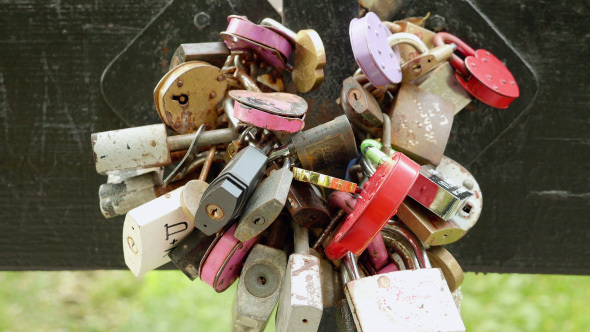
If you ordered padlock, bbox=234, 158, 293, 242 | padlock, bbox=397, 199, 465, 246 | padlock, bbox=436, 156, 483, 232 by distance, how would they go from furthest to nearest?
padlock, bbox=436, 156, 483, 232
padlock, bbox=397, 199, 465, 246
padlock, bbox=234, 158, 293, 242

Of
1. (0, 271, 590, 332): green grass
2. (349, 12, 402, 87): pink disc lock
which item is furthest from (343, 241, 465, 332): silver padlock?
(0, 271, 590, 332): green grass

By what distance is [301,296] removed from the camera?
1.85ft

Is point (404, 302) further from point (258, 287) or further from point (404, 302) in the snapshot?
point (258, 287)

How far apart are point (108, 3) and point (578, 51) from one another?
772 mm

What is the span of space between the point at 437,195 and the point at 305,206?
143 mm

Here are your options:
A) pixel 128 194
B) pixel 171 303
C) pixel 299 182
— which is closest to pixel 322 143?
pixel 299 182

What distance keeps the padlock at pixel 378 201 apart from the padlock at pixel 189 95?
231mm

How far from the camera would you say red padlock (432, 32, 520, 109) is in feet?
2.60

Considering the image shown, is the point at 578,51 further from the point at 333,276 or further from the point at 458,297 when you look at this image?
the point at 333,276

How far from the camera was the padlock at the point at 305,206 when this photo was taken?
0.64m

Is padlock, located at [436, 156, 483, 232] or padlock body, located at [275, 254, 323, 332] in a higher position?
padlock body, located at [275, 254, 323, 332]

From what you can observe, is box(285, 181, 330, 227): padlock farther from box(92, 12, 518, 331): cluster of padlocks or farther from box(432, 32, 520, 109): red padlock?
box(432, 32, 520, 109): red padlock

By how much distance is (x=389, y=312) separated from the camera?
603mm

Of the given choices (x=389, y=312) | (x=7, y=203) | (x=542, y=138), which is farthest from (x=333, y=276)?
(x=7, y=203)
